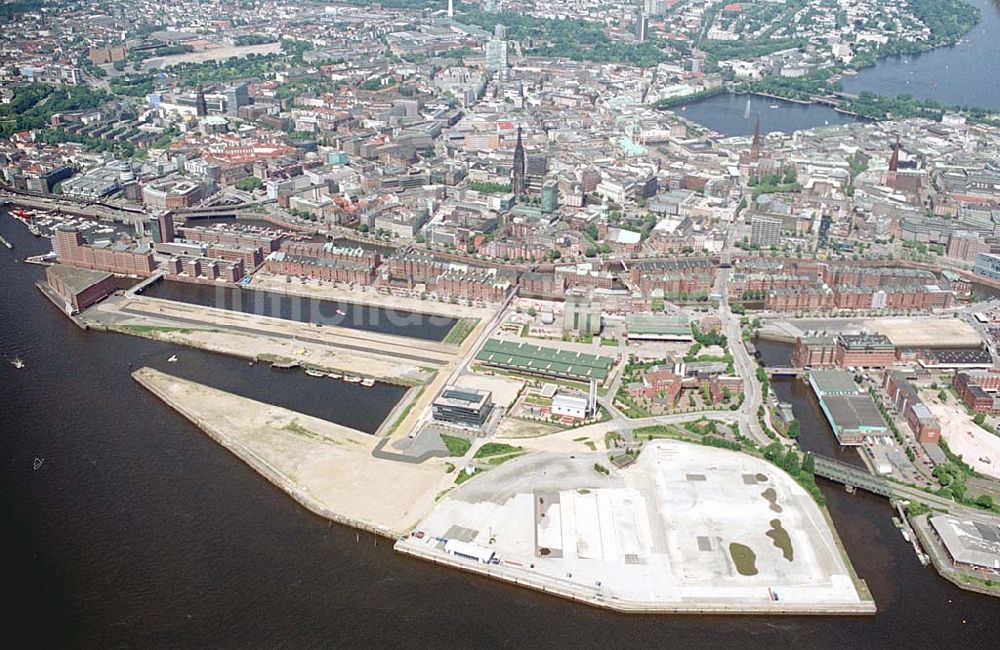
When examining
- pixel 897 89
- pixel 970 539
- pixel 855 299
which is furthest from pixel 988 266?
pixel 897 89

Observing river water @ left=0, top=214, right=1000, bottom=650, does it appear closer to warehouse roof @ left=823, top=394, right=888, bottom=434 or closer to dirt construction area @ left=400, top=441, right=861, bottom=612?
dirt construction area @ left=400, top=441, right=861, bottom=612

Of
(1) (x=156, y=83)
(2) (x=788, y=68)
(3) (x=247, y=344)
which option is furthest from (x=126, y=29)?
(3) (x=247, y=344)

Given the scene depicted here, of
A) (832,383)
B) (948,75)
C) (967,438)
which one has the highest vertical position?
(948,75)

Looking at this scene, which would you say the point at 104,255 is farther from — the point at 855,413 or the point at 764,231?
the point at 855,413

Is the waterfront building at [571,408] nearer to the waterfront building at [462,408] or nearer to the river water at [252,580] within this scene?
the waterfront building at [462,408]

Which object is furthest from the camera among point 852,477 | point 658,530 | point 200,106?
point 200,106

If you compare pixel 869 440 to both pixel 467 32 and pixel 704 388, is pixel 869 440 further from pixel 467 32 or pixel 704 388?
pixel 467 32

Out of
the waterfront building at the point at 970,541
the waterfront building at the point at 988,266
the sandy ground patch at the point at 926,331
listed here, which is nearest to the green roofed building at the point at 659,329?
the sandy ground patch at the point at 926,331
